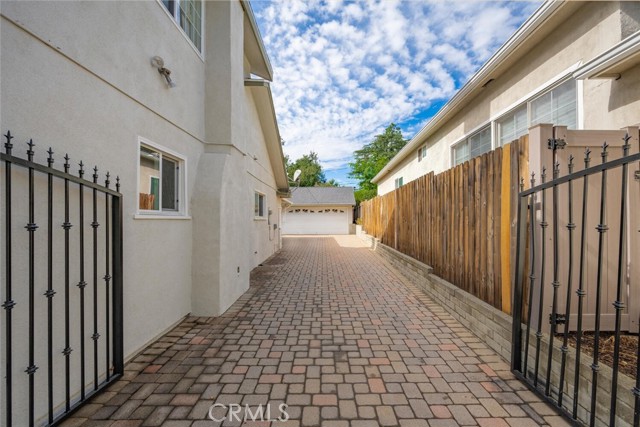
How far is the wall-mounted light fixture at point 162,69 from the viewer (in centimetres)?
379

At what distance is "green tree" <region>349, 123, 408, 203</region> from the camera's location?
→ 37625mm

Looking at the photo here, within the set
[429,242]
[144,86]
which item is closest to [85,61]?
[144,86]

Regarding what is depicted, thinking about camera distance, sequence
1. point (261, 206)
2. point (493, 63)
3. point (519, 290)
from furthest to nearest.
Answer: point (261, 206)
point (493, 63)
point (519, 290)

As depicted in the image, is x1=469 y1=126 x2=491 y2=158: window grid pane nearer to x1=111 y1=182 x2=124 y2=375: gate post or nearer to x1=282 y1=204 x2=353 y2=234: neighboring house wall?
x1=111 y1=182 x2=124 y2=375: gate post

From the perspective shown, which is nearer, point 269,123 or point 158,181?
point 158,181

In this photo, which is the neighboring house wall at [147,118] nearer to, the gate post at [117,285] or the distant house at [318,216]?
the gate post at [117,285]

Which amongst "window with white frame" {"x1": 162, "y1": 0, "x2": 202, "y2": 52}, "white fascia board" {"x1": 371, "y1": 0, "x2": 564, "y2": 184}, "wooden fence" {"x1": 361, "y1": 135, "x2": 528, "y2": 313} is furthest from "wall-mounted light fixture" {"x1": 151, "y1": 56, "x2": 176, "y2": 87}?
"white fascia board" {"x1": 371, "y1": 0, "x2": 564, "y2": 184}

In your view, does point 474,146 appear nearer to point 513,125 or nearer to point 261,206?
point 513,125

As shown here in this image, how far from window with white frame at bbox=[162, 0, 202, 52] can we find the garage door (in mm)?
19754

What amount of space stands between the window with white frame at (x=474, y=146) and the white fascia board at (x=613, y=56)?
3295 millimetres

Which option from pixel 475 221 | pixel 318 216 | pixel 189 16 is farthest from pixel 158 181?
pixel 318 216

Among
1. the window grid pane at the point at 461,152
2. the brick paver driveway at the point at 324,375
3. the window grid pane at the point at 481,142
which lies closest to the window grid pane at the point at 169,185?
the brick paver driveway at the point at 324,375

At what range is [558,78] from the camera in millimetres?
Result: 4590

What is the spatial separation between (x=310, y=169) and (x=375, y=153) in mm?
15842
